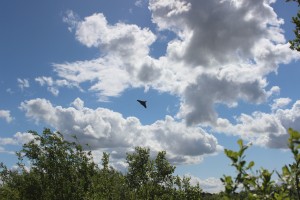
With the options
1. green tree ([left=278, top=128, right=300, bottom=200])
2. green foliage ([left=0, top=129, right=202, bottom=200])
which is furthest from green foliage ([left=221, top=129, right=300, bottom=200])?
green foliage ([left=0, top=129, right=202, bottom=200])

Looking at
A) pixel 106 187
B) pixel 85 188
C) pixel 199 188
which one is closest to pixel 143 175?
pixel 199 188

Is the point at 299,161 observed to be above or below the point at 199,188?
below

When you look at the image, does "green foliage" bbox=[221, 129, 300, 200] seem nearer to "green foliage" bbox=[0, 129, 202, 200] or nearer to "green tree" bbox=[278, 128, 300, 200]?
"green tree" bbox=[278, 128, 300, 200]

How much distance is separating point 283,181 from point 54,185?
26.6 meters

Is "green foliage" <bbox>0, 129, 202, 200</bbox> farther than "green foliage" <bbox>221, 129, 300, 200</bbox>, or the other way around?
"green foliage" <bbox>0, 129, 202, 200</bbox>

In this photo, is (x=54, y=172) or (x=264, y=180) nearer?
(x=264, y=180)

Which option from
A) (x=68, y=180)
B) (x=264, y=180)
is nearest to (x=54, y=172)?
(x=68, y=180)

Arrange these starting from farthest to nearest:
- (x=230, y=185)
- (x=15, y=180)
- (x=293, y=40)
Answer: (x=15, y=180) < (x=293, y=40) < (x=230, y=185)

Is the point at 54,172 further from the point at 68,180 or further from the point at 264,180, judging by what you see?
the point at 264,180

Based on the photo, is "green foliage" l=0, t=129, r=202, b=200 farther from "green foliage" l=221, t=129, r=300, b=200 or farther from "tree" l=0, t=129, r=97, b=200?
"green foliage" l=221, t=129, r=300, b=200

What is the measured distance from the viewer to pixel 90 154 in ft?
105

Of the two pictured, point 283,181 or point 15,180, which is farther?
point 15,180

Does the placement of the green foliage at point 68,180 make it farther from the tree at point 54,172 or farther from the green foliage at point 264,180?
the green foliage at point 264,180

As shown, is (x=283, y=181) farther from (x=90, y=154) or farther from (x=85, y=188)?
(x=90, y=154)
